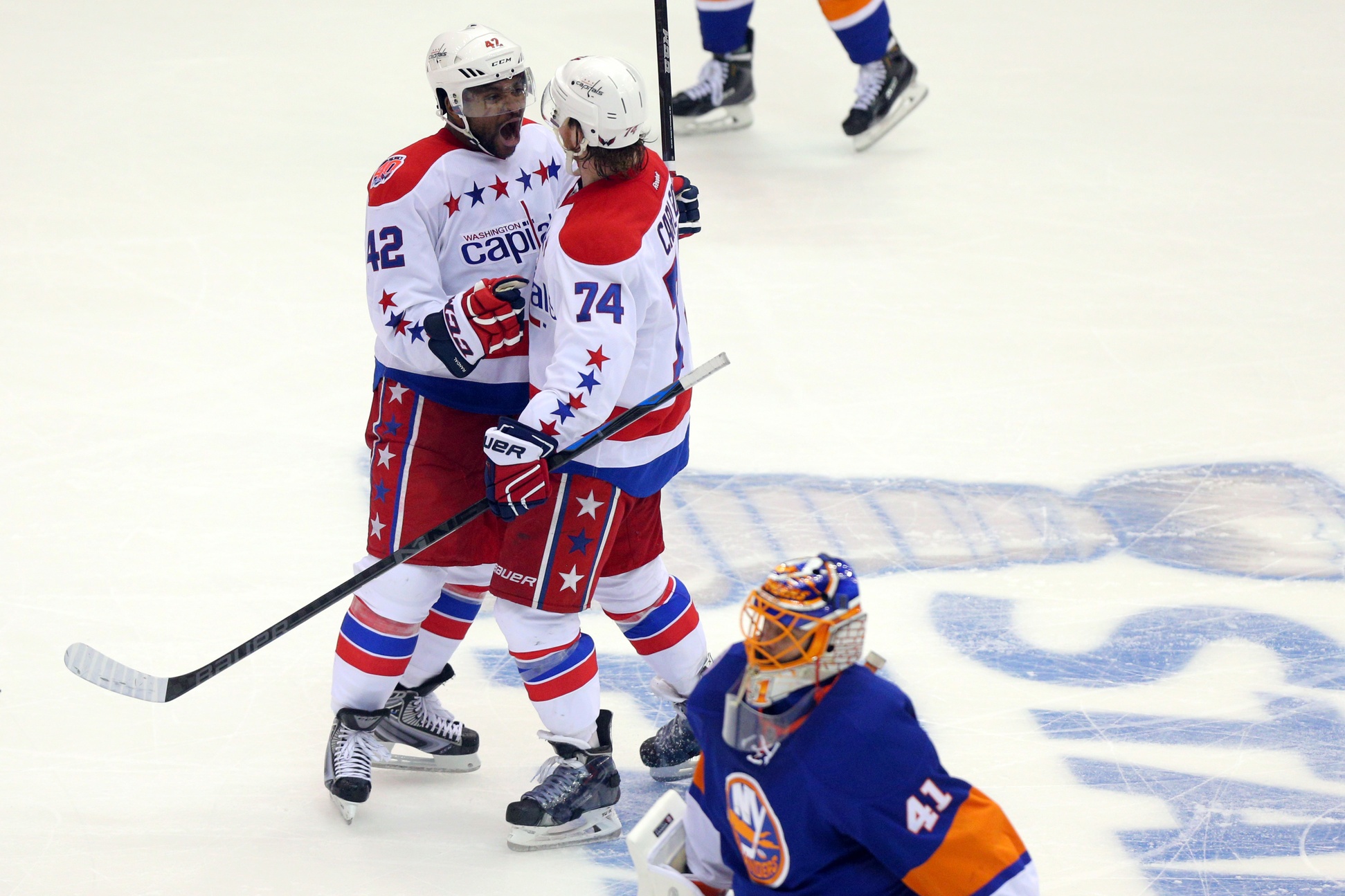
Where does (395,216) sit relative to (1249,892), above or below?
above

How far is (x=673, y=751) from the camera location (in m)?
3.12

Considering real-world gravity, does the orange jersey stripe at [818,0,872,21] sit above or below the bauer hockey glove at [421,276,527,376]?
below

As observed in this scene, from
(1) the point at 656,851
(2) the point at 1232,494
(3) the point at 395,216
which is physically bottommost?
(2) the point at 1232,494

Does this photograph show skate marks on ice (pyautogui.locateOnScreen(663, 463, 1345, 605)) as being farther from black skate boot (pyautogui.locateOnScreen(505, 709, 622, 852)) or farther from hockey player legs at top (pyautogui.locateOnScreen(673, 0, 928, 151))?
hockey player legs at top (pyautogui.locateOnScreen(673, 0, 928, 151))

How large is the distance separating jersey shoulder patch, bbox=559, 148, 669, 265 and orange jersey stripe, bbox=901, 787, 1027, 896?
115 cm

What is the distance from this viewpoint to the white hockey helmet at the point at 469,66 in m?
2.77

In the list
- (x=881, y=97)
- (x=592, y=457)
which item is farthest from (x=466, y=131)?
(x=881, y=97)

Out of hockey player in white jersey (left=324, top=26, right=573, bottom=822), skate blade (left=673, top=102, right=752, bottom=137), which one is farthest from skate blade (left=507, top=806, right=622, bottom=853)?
skate blade (left=673, top=102, right=752, bottom=137)

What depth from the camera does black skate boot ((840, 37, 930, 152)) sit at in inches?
250

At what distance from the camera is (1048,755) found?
3.17 metres

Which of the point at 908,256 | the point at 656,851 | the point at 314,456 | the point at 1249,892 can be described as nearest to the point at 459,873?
the point at 656,851

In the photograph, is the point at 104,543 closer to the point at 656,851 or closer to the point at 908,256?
the point at 656,851

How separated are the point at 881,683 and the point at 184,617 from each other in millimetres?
2182

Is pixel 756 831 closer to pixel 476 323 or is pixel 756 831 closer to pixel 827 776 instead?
pixel 827 776
